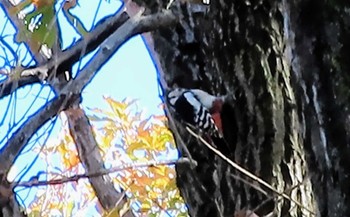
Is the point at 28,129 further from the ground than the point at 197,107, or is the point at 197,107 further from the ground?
the point at 28,129

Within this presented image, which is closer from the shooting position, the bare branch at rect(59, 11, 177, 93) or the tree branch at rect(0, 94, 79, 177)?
the tree branch at rect(0, 94, 79, 177)

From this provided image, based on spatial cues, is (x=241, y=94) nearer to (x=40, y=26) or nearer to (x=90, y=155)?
(x=40, y=26)

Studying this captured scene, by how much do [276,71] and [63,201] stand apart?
265cm

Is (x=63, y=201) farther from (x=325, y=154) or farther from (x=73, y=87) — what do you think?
(x=325, y=154)

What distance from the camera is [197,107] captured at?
3.92m

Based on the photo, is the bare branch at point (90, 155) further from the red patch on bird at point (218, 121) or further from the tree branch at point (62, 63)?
the tree branch at point (62, 63)

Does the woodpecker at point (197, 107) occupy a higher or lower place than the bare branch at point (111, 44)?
lower

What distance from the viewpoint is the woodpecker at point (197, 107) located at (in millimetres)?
3027

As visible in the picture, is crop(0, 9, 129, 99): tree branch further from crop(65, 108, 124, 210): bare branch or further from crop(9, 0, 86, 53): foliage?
crop(65, 108, 124, 210): bare branch

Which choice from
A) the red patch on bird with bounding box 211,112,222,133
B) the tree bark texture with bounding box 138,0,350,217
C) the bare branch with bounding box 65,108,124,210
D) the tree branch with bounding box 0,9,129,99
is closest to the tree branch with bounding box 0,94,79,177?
the tree branch with bounding box 0,9,129,99

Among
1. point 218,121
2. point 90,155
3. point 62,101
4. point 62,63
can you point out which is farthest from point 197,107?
point 62,101

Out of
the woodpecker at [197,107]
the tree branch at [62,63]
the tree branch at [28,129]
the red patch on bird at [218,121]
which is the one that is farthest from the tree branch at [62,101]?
the red patch on bird at [218,121]

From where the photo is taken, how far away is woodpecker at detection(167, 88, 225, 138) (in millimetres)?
3027

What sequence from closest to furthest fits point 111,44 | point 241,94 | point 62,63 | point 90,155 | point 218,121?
point 111,44, point 62,63, point 241,94, point 218,121, point 90,155
